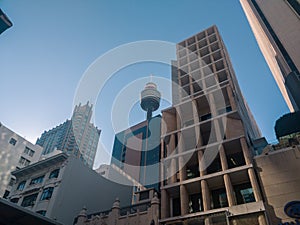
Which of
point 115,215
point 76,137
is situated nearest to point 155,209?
point 115,215

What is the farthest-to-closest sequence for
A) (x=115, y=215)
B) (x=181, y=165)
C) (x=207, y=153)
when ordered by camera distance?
(x=181, y=165) → (x=207, y=153) → (x=115, y=215)

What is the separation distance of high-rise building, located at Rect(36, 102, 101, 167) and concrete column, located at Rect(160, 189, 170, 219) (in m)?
132

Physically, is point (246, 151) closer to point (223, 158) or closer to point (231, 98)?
point (223, 158)

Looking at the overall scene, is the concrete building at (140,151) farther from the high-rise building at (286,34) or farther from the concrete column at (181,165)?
the high-rise building at (286,34)

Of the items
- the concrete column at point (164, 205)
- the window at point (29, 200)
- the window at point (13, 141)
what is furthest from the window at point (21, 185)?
the concrete column at point (164, 205)

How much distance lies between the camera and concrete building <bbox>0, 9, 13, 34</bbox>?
17375 millimetres

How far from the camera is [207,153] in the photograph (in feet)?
97.8

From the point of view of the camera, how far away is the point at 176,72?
4638 cm

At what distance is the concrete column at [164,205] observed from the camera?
26.7m

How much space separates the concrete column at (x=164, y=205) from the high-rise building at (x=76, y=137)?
434 feet

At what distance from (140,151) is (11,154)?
36.6 meters

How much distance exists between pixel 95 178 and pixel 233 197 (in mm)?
23439

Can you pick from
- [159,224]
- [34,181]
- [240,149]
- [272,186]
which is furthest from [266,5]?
[34,181]

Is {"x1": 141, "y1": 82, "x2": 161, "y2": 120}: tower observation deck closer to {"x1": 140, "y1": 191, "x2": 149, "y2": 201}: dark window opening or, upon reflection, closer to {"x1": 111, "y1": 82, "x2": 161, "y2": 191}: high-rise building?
{"x1": 111, "y1": 82, "x2": 161, "y2": 191}: high-rise building
